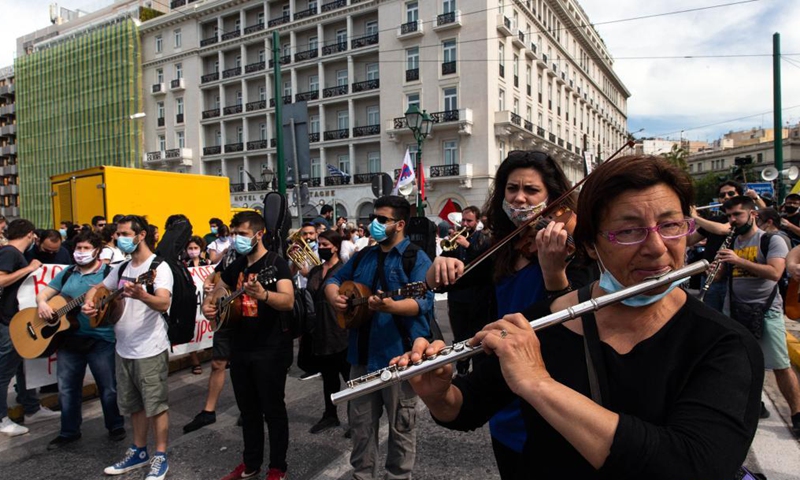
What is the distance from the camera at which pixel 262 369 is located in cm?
385

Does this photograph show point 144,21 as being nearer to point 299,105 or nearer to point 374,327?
point 299,105

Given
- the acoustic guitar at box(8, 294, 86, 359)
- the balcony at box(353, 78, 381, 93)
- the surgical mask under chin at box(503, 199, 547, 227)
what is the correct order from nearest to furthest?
the surgical mask under chin at box(503, 199, 547, 227) < the acoustic guitar at box(8, 294, 86, 359) < the balcony at box(353, 78, 381, 93)

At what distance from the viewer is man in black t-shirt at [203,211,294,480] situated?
152 inches

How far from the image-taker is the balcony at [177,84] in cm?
4528

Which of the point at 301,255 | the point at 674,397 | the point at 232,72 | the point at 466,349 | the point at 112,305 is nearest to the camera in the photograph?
the point at 674,397

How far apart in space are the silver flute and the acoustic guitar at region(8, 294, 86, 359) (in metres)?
4.08

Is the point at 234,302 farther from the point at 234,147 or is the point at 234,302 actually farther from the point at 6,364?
the point at 234,147

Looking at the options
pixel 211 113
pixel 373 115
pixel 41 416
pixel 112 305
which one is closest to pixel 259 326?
pixel 112 305

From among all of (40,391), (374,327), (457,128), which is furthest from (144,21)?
(374,327)

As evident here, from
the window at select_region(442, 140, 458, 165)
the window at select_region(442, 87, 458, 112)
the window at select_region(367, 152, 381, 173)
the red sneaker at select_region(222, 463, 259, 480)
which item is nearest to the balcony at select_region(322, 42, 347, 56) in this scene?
the window at select_region(367, 152, 381, 173)

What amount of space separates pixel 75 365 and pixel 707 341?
5307 millimetres

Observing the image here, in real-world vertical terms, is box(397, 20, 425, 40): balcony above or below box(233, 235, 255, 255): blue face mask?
above

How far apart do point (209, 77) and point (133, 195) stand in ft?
120

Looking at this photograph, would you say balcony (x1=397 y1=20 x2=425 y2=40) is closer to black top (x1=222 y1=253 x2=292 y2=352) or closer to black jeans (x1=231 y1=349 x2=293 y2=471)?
black top (x1=222 y1=253 x2=292 y2=352)
